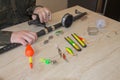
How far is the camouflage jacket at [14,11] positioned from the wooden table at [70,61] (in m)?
0.25

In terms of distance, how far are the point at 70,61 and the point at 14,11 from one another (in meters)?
0.68

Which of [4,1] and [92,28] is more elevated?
[4,1]

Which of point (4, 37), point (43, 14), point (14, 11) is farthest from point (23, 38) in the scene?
point (14, 11)

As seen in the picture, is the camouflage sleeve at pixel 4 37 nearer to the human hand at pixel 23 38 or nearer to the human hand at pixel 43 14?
the human hand at pixel 23 38

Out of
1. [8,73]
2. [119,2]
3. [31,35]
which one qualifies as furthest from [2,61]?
[119,2]

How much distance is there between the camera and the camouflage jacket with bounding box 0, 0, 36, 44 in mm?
1190

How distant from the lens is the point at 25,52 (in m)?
0.80

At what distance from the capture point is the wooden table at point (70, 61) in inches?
27.6

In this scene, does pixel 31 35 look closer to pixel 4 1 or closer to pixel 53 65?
pixel 53 65

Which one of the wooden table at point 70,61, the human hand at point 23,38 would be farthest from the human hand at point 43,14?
the human hand at point 23,38

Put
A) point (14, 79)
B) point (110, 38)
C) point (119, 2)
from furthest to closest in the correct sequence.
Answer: point (119, 2), point (110, 38), point (14, 79)

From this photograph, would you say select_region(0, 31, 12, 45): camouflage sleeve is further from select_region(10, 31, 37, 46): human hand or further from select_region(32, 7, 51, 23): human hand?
select_region(32, 7, 51, 23): human hand

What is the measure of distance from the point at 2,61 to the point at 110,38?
59cm

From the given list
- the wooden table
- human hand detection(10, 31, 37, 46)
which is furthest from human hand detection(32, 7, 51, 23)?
human hand detection(10, 31, 37, 46)
